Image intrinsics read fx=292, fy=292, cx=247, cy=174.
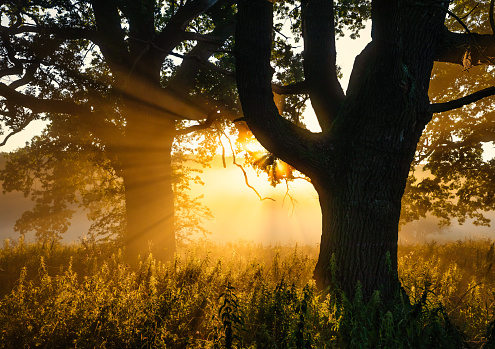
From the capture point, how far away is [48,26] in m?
6.70

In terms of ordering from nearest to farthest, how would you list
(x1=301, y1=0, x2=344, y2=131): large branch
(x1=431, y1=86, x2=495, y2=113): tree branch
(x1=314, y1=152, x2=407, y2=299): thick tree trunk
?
(x1=431, y1=86, x2=495, y2=113): tree branch
(x1=314, y1=152, x2=407, y2=299): thick tree trunk
(x1=301, y1=0, x2=344, y2=131): large branch

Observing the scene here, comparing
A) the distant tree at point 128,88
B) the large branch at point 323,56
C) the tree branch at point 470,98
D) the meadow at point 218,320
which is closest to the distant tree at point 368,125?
the tree branch at point 470,98

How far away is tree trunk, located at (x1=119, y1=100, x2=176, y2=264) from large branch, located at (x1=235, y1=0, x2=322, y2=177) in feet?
14.3

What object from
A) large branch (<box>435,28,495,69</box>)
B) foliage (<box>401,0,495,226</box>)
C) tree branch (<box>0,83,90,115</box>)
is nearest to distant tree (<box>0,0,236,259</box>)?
tree branch (<box>0,83,90,115</box>)

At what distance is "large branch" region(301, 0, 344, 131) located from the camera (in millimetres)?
5066

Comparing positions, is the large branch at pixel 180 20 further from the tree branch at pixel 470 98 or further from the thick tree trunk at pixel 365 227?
the tree branch at pixel 470 98

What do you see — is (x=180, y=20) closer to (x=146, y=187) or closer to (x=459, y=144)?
(x=146, y=187)

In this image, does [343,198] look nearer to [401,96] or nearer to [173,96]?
[401,96]

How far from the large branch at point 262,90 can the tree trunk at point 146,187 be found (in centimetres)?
436

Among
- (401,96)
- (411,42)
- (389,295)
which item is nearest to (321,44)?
(411,42)

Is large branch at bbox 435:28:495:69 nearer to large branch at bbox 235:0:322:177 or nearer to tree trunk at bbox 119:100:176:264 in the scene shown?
large branch at bbox 235:0:322:177

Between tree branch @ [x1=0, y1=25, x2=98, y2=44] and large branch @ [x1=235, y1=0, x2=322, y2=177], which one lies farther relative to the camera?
tree branch @ [x1=0, y1=25, x2=98, y2=44]

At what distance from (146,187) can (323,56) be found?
522 cm

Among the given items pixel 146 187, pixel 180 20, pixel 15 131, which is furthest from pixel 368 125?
pixel 15 131
